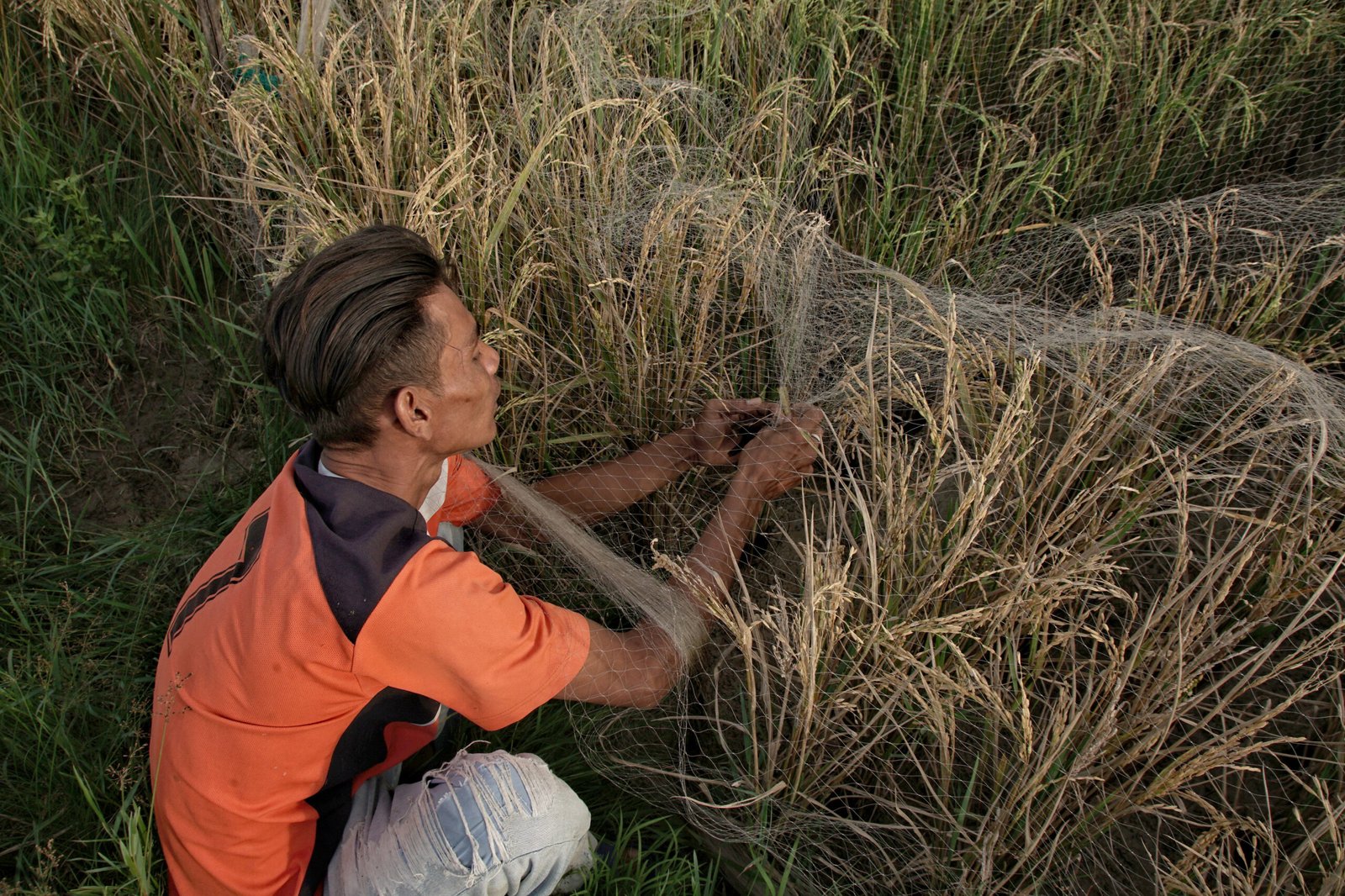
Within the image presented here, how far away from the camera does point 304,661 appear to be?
60.5 inches

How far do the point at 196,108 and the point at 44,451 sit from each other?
1.21 m

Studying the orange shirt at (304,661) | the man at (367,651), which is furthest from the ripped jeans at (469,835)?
the orange shirt at (304,661)

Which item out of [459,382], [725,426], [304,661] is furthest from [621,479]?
[304,661]

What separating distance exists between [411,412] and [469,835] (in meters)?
0.78

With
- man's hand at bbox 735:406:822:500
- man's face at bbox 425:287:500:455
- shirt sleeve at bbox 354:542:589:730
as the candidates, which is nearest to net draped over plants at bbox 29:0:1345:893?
man's hand at bbox 735:406:822:500

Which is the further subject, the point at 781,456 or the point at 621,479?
the point at 621,479

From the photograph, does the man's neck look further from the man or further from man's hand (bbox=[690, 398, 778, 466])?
man's hand (bbox=[690, 398, 778, 466])

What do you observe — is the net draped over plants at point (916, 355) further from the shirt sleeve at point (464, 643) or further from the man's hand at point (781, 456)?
the shirt sleeve at point (464, 643)

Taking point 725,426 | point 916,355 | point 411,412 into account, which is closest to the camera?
point 411,412

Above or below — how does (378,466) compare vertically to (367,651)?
above

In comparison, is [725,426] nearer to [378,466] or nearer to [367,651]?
[378,466]

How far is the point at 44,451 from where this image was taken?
2867mm

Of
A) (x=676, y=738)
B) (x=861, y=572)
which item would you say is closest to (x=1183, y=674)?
(x=861, y=572)

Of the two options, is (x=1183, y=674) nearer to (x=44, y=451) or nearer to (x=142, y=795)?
(x=142, y=795)
